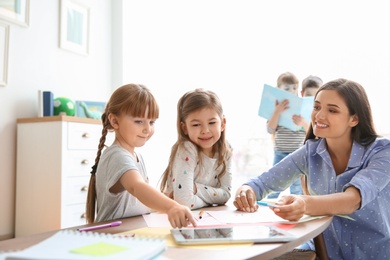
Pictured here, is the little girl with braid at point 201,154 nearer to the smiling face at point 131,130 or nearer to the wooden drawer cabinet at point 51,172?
the smiling face at point 131,130

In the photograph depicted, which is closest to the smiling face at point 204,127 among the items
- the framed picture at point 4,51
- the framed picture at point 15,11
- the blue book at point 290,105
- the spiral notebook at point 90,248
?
the spiral notebook at point 90,248

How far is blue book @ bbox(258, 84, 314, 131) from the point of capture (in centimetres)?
Answer: 273

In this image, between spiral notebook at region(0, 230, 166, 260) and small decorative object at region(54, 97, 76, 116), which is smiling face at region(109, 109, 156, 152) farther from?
small decorative object at region(54, 97, 76, 116)

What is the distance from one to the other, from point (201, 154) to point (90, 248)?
964 millimetres

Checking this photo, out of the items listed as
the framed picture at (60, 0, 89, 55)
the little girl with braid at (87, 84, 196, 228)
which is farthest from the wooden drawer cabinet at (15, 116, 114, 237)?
the little girl with braid at (87, 84, 196, 228)

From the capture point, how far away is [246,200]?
1.18 metres

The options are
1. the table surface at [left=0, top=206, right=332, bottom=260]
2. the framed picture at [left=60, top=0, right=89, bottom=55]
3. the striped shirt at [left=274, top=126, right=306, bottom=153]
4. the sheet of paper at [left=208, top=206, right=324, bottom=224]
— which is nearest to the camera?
the table surface at [left=0, top=206, right=332, bottom=260]

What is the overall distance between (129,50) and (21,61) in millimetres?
1330

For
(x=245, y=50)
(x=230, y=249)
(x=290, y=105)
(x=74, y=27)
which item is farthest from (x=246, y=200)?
(x=74, y=27)

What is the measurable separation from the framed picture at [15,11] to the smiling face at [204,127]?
84.7 inches

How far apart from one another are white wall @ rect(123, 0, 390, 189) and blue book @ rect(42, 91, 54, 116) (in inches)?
46.1

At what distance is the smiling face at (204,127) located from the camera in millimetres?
1479

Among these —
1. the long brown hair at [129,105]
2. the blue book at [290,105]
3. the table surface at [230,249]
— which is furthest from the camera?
the blue book at [290,105]

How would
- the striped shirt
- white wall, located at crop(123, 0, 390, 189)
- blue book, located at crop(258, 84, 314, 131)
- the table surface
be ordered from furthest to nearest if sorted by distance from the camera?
white wall, located at crop(123, 0, 390, 189), the striped shirt, blue book, located at crop(258, 84, 314, 131), the table surface
